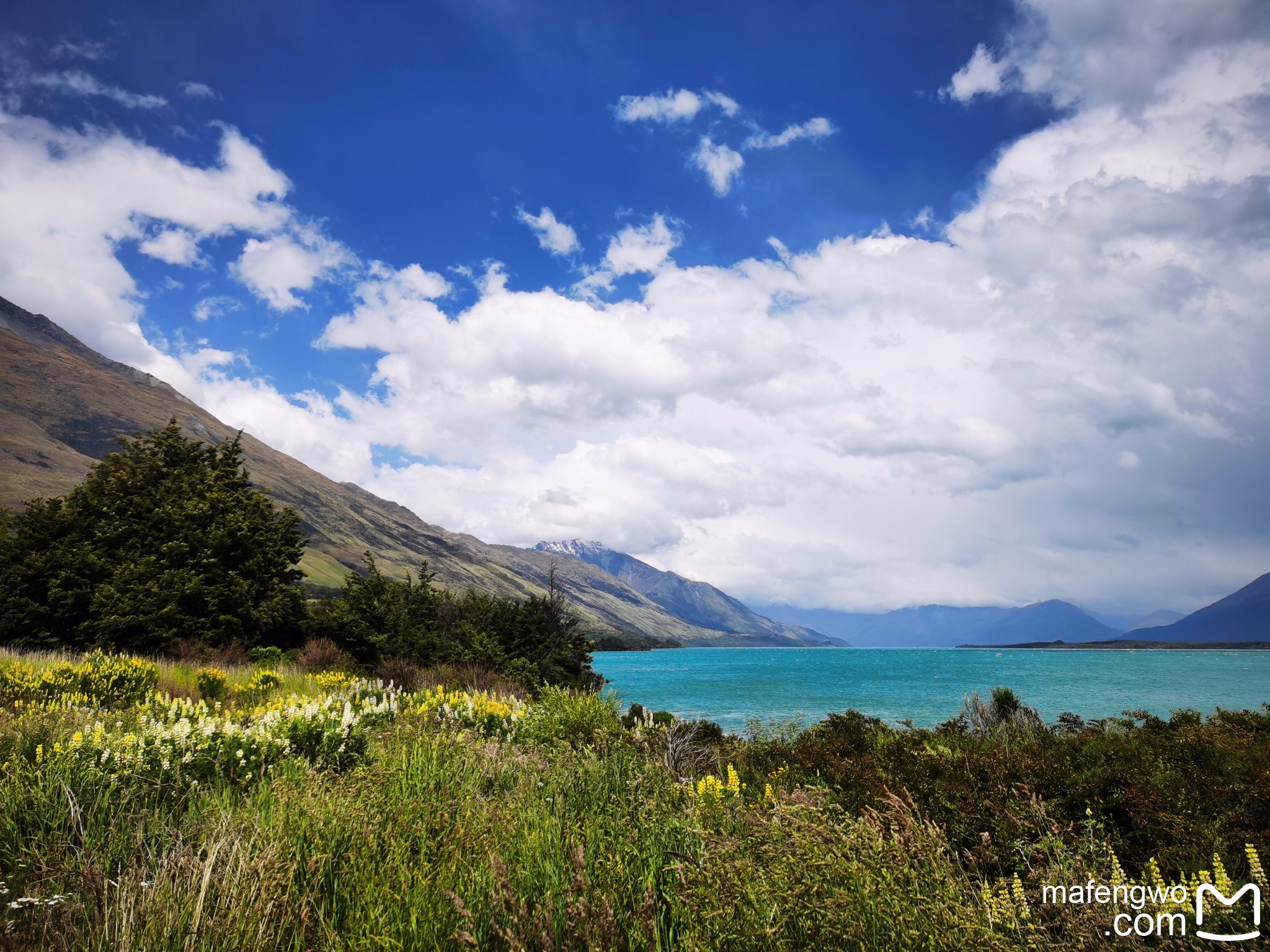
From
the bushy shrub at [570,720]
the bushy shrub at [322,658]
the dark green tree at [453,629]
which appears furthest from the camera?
the dark green tree at [453,629]

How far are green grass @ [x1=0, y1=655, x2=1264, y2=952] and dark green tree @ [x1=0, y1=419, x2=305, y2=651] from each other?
1586 centimetres

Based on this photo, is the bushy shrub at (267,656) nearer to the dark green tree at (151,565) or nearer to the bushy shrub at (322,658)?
the bushy shrub at (322,658)

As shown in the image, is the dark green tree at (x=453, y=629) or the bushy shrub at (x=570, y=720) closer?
the bushy shrub at (x=570, y=720)

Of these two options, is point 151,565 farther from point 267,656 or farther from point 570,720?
point 570,720

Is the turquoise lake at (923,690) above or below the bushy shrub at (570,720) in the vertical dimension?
below

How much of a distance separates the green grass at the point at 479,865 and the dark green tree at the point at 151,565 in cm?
1586

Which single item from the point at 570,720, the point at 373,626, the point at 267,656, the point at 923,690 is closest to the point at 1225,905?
the point at 570,720

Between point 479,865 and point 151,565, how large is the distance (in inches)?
848

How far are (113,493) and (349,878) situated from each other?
84.2 feet

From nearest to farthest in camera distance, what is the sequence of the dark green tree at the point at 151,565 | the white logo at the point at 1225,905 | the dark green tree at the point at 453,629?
the white logo at the point at 1225,905 < the dark green tree at the point at 151,565 < the dark green tree at the point at 453,629

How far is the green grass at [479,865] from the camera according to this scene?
264cm

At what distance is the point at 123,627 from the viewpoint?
18656 mm

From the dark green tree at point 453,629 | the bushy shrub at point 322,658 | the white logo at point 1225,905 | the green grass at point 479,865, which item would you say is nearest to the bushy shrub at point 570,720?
the green grass at point 479,865

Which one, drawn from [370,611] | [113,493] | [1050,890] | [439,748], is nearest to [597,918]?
[1050,890]
